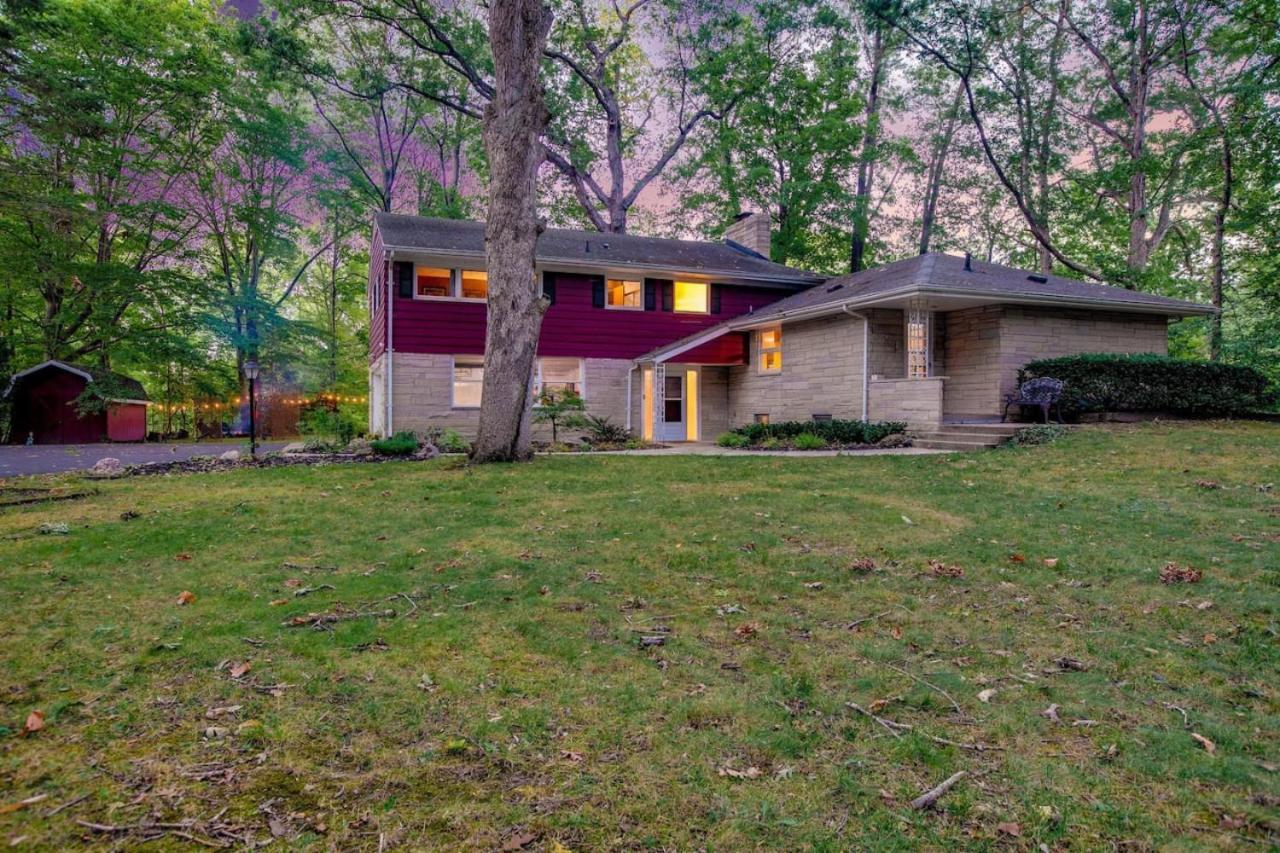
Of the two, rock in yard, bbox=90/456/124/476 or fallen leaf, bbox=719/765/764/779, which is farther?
rock in yard, bbox=90/456/124/476

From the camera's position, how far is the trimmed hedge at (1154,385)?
1256cm

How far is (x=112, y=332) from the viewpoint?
20.7 meters

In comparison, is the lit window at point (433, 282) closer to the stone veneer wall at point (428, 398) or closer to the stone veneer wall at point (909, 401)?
the stone veneer wall at point (428, 398)

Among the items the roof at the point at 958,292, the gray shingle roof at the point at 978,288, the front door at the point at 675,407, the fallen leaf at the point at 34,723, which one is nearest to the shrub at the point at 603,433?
the roof at the point at 958,292

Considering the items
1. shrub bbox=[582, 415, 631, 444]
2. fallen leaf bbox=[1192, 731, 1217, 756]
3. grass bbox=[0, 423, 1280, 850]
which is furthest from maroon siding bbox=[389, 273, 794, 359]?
fallen leaf bbox=[1192, 731, 1217, 756]

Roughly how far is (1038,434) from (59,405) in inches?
1020

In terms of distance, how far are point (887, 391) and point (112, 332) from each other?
23.5 metres

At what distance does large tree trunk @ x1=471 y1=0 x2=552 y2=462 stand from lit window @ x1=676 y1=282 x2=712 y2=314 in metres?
8.94

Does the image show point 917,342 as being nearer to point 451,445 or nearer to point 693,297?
point 693,297

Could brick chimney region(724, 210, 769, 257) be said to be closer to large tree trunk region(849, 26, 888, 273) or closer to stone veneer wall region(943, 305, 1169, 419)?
large tree trunk region(849, 26, 888, 273)

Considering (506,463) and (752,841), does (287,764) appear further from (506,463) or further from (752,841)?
(506,463)

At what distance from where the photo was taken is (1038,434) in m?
11.2

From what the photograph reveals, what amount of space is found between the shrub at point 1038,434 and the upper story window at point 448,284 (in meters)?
12.5

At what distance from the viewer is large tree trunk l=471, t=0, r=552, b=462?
9883 millimetres
